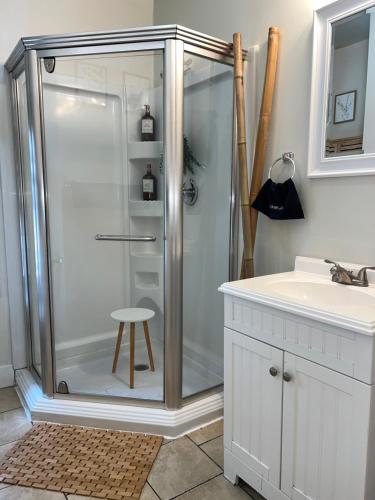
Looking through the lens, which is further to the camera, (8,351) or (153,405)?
(8,351)

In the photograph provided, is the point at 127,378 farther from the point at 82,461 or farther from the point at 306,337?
the point at 306,337

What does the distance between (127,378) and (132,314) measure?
0.38 m

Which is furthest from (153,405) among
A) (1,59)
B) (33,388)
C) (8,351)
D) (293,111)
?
(1,59)

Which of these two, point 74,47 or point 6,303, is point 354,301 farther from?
point 6,303

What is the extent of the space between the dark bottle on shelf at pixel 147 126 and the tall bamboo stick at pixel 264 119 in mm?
602

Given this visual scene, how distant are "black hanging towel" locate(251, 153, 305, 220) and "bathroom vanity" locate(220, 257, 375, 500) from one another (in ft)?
0.84

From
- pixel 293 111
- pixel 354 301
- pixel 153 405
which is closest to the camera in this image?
pixel 354 301

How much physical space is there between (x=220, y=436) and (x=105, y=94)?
2082 millimetres

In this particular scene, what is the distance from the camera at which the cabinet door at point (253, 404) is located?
1.31m

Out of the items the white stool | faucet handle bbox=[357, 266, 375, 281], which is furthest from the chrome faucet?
the white stool

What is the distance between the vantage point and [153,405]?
1.92 metres

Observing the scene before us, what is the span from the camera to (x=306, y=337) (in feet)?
3.88

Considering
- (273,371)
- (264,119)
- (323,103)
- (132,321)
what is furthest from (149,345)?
(323,103)

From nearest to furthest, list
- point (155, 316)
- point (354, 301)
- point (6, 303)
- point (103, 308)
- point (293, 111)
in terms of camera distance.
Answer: point (354, 301) < point (293, 111) < point (155, 316) < point (6, 303) < point (103, 308)
